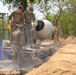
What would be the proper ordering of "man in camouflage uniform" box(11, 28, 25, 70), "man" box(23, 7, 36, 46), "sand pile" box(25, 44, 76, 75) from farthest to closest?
"man" box(23, 7, 36, 46) < "man in camouflage uniform" box(11, 28, 25, 70) < "sand pile" box(25, 44, 76, 75)

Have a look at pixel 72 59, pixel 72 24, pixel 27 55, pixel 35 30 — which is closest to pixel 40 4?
pixel 72 24

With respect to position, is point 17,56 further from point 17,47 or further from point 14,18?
point 14,18

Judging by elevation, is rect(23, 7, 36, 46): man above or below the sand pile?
above

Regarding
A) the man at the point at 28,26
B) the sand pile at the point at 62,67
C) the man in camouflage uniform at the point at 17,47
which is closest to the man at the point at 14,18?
the man at the point at 28,26

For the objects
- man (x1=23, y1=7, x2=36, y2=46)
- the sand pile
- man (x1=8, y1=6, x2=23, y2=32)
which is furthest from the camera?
man (x1=23, y1=7, x2=36, y2=46)

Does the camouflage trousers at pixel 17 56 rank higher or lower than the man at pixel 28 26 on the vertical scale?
lower

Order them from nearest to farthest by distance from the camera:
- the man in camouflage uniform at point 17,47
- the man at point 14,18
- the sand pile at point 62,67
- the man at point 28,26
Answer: the sand pile at point 62,67 → the man in camouflage uniform at point 17,47 → the man at point 14,18 → the man at point 28,26

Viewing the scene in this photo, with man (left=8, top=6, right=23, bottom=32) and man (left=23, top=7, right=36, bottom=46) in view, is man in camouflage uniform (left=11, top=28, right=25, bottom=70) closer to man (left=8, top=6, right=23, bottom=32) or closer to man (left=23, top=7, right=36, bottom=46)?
man (left=8, top=6, right=23, bottom=32)

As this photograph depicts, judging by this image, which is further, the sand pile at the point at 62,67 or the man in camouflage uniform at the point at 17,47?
the man in camouflage uniform at the point at 17,47

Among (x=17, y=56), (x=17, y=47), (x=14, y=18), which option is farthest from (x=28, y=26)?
(x=17, y=56)

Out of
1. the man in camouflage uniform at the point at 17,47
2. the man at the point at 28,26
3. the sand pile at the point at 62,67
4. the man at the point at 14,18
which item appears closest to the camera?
the sand pile at the point at 62,67

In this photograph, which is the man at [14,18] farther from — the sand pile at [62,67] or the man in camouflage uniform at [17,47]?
the sand pile at [62,67]

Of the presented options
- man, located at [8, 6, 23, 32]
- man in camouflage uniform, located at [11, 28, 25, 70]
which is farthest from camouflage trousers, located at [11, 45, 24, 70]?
man, located at [8, 6, 23, 32]

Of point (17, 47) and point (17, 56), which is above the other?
point (17, 47)
